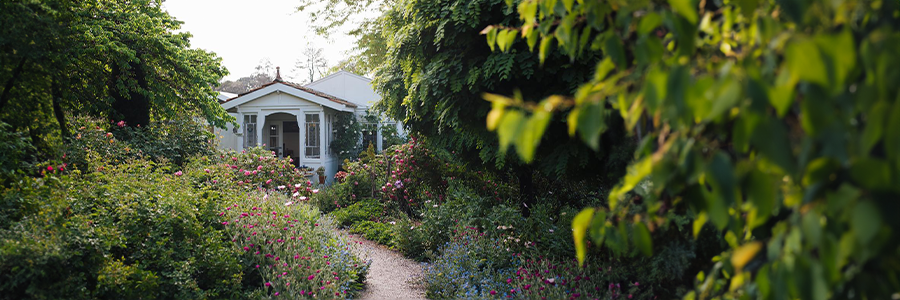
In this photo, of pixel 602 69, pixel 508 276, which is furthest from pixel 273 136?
pixel 602 69

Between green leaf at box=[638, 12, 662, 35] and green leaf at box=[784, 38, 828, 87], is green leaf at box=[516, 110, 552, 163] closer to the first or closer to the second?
green leaf at box=[638, 12, 662, 35]

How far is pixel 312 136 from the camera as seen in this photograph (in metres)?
15.5

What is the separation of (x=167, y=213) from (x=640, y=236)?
425 cm

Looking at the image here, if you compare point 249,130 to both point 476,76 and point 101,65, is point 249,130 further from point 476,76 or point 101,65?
point 476,76

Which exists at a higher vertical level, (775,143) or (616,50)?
(616,50)

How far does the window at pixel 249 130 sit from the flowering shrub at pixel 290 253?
36.0 feet

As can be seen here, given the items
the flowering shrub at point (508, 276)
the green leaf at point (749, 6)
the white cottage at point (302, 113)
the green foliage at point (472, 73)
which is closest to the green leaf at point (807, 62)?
the green leaf at point (749, 6)

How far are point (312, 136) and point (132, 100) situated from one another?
7997 mm

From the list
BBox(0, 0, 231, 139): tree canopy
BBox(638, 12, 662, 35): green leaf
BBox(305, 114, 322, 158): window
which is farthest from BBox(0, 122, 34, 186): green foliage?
BBox(305, 114, 322, 158): window

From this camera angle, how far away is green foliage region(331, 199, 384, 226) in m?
8.76

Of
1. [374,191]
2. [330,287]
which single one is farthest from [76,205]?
[374,191]

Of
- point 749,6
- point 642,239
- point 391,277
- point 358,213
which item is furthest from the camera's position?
point 358,213

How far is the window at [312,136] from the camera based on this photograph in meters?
15.4

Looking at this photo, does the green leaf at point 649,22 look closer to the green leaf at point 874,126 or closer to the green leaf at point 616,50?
the green leaf at point 616,50
